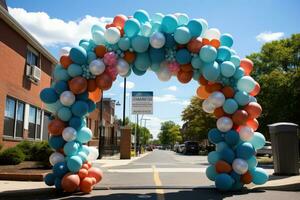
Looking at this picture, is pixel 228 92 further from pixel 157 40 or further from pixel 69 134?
pixel 69 134

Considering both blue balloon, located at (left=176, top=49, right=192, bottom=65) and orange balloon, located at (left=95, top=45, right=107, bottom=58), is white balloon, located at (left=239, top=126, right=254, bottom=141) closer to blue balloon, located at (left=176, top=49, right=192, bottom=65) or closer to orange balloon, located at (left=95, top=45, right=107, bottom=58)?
blue balloon, located at (left=176, top=49, right=192, bottom=65)

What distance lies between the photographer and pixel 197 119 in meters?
62.3

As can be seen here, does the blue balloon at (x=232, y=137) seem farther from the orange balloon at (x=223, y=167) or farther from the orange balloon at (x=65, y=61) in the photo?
the orange balloon at (x=65, y=61)

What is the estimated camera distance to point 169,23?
11.7 meters

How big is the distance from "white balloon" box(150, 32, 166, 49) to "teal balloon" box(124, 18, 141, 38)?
502mm

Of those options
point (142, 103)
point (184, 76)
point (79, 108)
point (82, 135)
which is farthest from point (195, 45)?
point (142, 103)

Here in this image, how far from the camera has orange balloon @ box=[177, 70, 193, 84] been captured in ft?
40.2

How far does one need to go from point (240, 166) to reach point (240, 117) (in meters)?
1.36

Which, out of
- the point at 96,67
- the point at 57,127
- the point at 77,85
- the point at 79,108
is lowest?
the point at 57,127

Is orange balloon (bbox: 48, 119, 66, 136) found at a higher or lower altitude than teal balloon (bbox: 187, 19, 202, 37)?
lower

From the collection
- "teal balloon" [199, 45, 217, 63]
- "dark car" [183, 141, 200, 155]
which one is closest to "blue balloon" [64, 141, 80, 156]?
"teal balloon" [199, 45, 217, 63]

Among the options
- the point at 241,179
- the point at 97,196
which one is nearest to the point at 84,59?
the point at 97,196

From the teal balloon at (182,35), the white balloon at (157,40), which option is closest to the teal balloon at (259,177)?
the teal balloon at (182,35)

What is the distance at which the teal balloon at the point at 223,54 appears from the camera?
1187 centimetres
